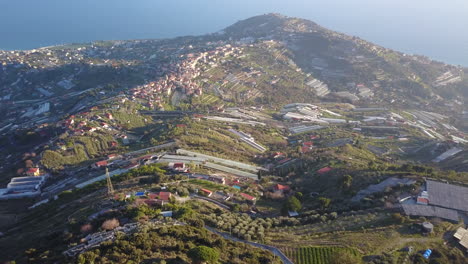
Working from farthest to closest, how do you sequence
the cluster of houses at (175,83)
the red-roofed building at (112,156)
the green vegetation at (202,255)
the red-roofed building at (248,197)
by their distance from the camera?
the cluster of houses at (175,83) < the red-roofed building at (112,156) < the red-roofed building at (248,197) < the green vegetation at (202,255)

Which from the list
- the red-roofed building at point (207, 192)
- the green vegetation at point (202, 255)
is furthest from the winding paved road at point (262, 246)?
the red-roofed building at point (207, 192)

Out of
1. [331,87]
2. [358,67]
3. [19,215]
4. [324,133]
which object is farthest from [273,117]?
[19,215]

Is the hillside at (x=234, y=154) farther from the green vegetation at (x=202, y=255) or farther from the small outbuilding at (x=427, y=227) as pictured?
the small outbuilding at (x=427, y=227)

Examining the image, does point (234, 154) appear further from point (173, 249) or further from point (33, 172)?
point (173, 249)

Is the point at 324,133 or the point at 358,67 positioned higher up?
the point at 358,67

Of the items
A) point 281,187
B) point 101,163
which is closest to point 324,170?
point 281,187

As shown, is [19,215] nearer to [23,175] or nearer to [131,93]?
[23,175]

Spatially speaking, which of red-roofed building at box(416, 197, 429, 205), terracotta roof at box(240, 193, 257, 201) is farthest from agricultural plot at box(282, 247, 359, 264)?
red-roofed building at box(416, 197, 429, 205)

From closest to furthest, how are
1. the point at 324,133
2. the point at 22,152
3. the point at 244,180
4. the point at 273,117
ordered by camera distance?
1. the point at 244,180
2. the point at 22,152
3. the point at 324,133
4. the point at 273,117
